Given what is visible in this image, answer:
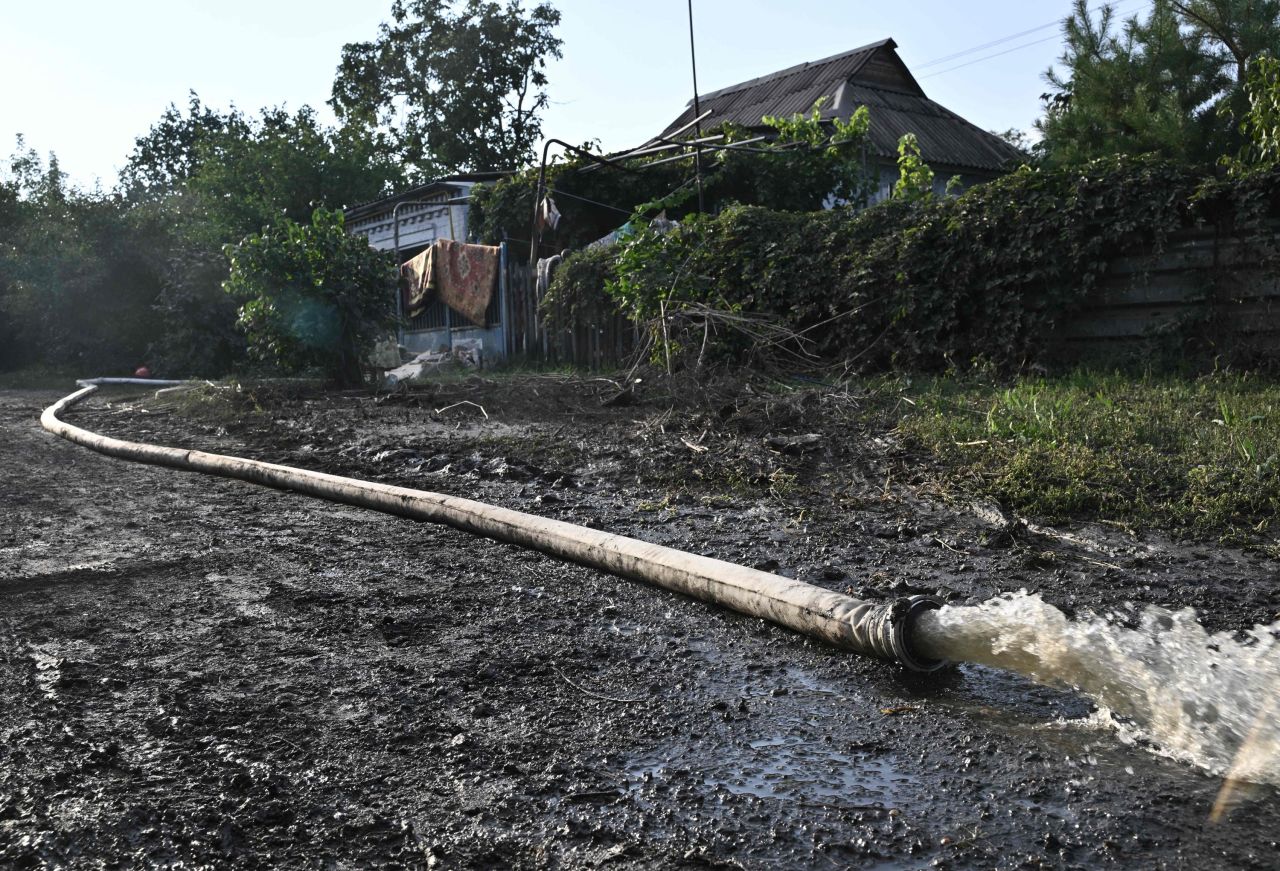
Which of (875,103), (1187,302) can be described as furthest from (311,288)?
(875,103)

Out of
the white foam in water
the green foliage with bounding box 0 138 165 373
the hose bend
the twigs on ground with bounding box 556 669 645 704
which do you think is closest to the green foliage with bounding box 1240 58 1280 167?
the white foam in water

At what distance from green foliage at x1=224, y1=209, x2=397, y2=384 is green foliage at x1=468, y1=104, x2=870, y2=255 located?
14.8ft

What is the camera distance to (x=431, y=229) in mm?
25047

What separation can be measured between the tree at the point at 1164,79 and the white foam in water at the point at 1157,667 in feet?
44.2

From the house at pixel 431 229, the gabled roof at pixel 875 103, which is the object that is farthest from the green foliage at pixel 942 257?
the gabled roof at pixel 875 103

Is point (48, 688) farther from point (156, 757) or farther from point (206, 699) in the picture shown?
point (156, 757)

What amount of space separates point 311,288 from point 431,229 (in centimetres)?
1314

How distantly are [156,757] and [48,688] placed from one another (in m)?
0.65

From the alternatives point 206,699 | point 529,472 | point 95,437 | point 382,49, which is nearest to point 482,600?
point 206,699

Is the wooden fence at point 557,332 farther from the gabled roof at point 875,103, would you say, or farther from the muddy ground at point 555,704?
the gabled roof at point 875,103

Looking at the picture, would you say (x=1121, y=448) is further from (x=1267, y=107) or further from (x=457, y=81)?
(x=457, y=81)

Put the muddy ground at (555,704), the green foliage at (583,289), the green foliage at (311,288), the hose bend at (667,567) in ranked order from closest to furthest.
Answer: the muddy ground at (555,704)
the hose bend at (667,567)
the green foliage at (311,288)
the green foliage at (583,289)

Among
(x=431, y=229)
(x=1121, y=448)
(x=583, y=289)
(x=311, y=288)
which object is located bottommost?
(x=1121, y=448)

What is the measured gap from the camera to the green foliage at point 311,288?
1231 cm
